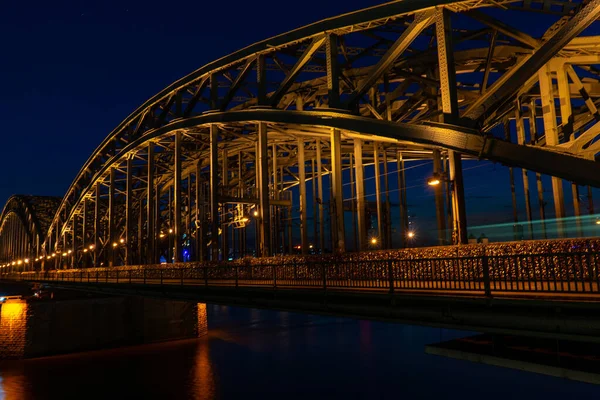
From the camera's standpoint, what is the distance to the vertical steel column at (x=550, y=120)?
74.3 ft

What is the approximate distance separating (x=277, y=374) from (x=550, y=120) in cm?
2282

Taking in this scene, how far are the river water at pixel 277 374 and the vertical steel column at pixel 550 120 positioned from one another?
380 inches

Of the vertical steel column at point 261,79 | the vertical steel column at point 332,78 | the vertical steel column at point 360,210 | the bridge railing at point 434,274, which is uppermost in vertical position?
the vertical steel column at point 261,79

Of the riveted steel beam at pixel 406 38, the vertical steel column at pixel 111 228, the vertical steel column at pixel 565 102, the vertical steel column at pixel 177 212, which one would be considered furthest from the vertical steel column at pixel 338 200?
the vertical steel column at pixel 111 228

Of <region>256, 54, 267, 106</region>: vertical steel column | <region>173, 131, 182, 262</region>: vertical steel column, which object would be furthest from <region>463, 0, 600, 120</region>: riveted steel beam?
<region>173, 131, 182, 262</region>: vertical steel column

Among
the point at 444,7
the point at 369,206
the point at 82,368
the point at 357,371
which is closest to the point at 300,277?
the point at 444,7

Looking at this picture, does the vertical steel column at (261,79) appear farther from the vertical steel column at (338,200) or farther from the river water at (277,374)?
the river water at (277,374)

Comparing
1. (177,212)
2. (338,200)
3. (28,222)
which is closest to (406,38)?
(338,200)

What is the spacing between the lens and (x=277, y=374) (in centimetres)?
3462

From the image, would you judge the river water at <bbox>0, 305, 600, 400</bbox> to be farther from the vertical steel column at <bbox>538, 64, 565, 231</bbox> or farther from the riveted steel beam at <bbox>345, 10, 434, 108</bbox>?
the riveted steel beam at <bbox>345, 10, 434, 108</bbox>

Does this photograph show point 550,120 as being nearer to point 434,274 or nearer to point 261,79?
point 434,274

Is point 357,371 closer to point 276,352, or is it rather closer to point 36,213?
point 276,352

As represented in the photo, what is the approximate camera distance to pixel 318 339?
47906 mm

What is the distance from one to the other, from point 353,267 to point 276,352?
2841 cm
